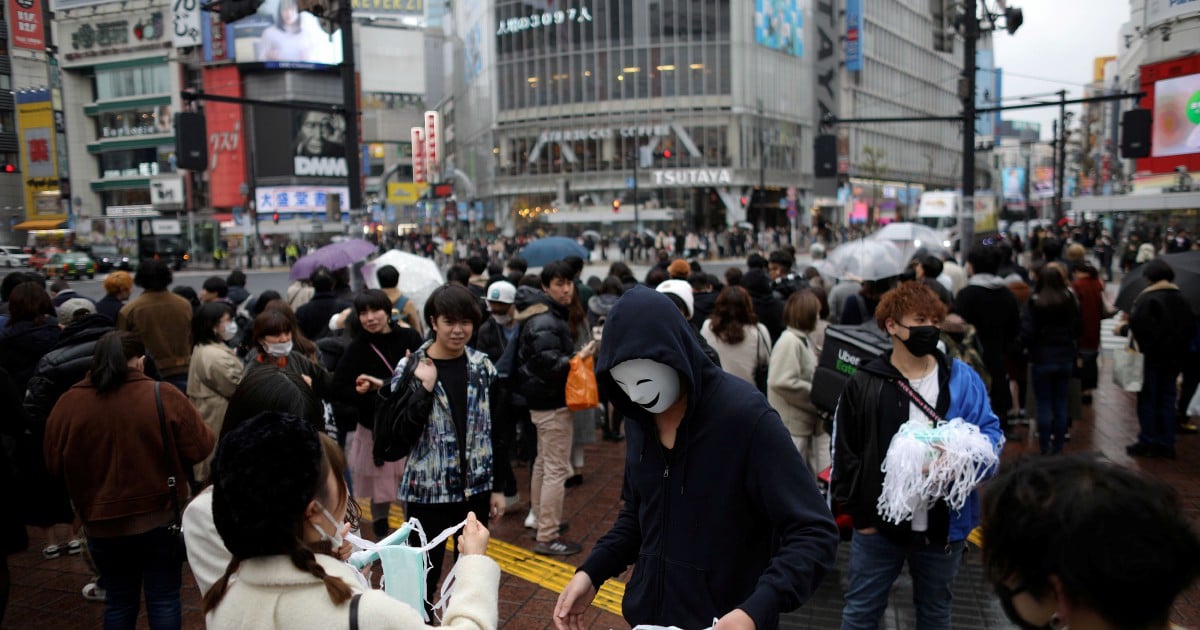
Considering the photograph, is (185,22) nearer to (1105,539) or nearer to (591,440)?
(591,440)

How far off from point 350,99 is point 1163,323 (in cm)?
991

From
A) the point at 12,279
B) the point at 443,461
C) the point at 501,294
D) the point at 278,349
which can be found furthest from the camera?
the point at 12,279

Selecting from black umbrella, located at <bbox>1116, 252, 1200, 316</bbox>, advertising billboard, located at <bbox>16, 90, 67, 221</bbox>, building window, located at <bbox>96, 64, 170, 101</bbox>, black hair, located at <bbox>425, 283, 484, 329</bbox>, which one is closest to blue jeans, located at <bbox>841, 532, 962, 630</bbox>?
black hair, located at <bbox>425, 283, 484, 329</bbox>

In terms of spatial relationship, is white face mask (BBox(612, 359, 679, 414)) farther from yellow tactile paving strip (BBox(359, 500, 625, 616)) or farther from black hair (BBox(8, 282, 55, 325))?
black hair (BBox(8, 282, 55, 325))

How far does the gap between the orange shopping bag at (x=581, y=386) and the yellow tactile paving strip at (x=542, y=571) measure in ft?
3.72

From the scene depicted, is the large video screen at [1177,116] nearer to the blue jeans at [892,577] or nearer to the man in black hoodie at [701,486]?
the blue jeans at [892,577]

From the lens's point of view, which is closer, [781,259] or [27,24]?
[27,24]

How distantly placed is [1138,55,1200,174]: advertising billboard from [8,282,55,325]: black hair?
100 ft

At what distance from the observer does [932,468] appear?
3375mm

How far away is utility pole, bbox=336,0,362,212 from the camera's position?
10.7m

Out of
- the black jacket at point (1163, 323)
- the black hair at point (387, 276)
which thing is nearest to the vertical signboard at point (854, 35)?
the black jacket at point (1163, 323)

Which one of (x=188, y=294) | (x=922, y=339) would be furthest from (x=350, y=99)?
(x=922, y=339)

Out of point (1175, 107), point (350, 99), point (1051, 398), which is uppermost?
point (1175, 107)

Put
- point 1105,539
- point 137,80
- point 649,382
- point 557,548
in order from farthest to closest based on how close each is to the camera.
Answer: point 137,80 → point 557,548 → point 649,382 → point 1105,539
